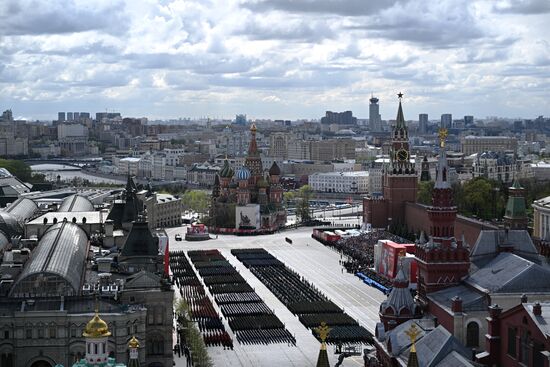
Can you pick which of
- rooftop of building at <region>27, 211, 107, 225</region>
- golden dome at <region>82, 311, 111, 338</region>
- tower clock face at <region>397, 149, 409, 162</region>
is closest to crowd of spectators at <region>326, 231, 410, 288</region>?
tower clock face at <region>397, 149, 409, 162</region>

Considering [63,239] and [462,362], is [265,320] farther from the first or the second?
[462,362]

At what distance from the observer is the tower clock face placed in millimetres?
112625

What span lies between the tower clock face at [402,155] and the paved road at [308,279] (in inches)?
562

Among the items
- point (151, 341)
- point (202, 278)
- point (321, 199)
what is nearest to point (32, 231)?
point (202, 278)

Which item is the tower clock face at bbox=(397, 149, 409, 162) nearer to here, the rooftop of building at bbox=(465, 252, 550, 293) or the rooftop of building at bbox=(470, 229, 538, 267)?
the rooftop of building at bbox=(470, 229, 538, 267)

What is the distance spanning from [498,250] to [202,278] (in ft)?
120

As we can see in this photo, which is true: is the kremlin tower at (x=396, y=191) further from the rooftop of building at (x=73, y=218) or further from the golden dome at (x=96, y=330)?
the golden dome at (x=96, y=330)

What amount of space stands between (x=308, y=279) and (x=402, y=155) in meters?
34.5

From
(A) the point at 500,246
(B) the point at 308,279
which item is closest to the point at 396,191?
(B) the point at 308,279

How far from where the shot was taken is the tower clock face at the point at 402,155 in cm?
11262

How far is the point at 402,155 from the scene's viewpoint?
113250 millimetres

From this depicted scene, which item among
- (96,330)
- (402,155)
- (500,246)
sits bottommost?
(96,330)

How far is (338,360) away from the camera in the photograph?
5356 cm

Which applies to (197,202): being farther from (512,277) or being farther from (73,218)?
(512,277)
